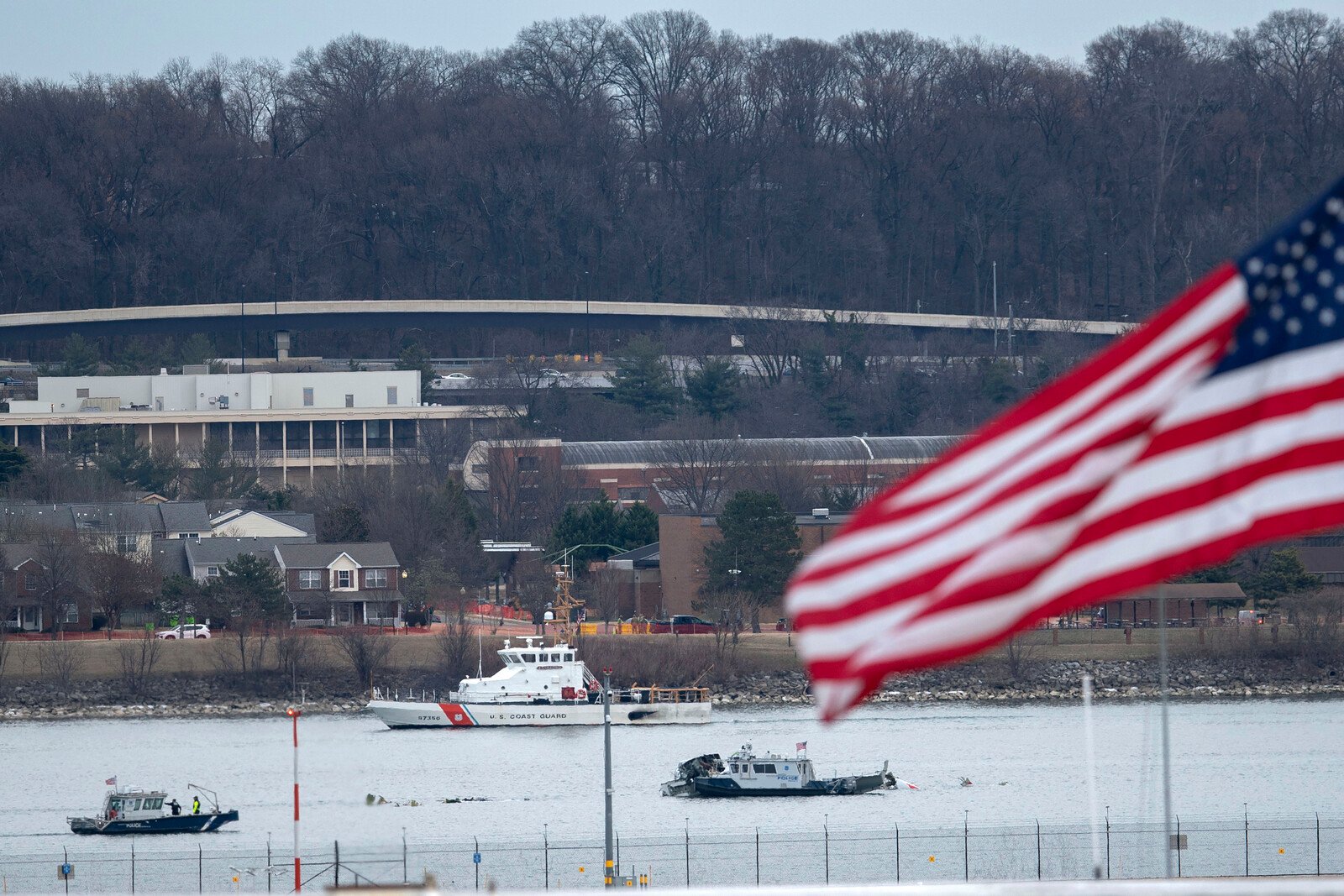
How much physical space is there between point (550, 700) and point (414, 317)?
61.2m

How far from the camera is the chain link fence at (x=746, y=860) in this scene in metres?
31.2

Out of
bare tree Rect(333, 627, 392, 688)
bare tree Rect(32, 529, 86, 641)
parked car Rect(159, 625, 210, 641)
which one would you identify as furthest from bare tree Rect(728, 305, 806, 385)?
parked car Rect(159, 625, 210, 641)

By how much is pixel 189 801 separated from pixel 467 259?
86.8 m

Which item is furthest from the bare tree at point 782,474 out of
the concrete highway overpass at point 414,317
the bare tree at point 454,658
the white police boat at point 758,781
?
the white police boat at point 758,781

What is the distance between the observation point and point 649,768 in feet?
161

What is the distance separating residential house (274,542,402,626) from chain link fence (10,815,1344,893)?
2792cm

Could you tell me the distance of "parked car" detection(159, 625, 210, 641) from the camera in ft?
201

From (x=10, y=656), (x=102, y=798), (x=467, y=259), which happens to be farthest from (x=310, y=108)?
(x=102, y=798)

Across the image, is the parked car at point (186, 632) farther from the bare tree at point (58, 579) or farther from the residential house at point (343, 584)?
the residential house at point (343, 584)

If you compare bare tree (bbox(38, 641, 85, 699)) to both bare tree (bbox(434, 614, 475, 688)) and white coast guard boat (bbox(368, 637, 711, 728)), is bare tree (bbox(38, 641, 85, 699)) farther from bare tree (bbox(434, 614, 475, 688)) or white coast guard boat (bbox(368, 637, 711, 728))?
bare tree (bbox(434, 614, 475, 688))

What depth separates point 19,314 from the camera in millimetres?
115500

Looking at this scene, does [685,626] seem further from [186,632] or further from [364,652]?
[186,632]

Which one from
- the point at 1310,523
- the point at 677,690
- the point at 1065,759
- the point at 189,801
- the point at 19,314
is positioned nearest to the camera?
the point at 1310,523

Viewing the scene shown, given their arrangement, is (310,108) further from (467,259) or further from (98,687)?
(98,687)
